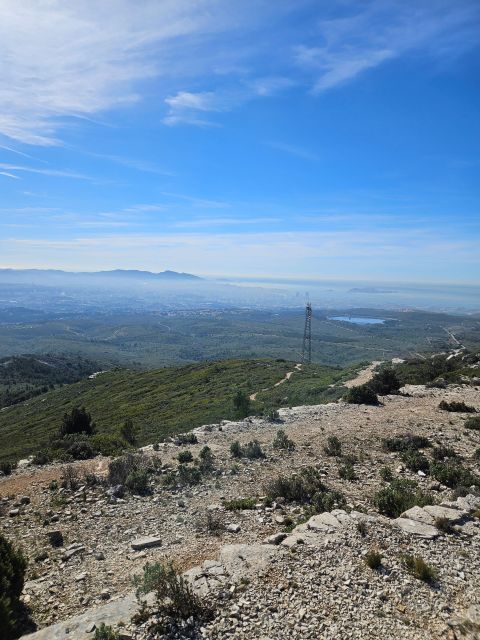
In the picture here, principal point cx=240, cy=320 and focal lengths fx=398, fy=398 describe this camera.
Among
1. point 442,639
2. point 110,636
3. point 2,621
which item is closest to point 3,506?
point 2,621

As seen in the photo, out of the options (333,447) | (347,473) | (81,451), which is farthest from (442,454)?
(81,451)

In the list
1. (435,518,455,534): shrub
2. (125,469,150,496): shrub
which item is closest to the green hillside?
(125,469,150,496): shrub

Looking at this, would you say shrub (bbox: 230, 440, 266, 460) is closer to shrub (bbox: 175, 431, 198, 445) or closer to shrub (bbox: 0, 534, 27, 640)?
shrub (bbox: 175, 431, 198, 445)

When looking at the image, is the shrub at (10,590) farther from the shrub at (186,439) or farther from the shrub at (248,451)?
the shrub at (186,439)

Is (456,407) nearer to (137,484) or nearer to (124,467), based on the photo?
(137,484)

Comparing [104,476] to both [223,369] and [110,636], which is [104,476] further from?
[223,369]

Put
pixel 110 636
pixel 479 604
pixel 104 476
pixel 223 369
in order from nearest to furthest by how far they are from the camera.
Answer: pixel 110 636 → pixel 479 604 → pixel 104 476 → pixel 223 369
